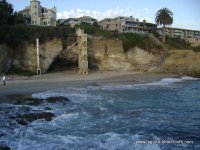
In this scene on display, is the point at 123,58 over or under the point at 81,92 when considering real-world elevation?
over

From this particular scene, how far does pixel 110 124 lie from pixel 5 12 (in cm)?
3845

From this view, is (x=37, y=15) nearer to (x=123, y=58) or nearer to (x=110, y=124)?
(x=123, y=58)

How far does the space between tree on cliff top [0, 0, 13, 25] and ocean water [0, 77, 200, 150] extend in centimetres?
2369

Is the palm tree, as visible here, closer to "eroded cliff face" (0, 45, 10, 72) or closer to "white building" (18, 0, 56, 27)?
"white building" (18, 0, 56, 27)

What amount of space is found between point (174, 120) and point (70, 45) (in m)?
36.3

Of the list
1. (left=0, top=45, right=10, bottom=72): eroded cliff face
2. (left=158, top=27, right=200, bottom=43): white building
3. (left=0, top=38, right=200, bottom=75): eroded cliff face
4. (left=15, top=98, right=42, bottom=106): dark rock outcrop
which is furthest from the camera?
(left=158, top=27, right=200, bottom=43): white building

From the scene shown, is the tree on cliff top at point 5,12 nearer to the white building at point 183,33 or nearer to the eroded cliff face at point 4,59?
the eroded cliff face at point 4,59

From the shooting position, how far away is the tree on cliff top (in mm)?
51556

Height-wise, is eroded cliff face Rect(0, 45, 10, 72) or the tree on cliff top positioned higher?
the tree on cliff top

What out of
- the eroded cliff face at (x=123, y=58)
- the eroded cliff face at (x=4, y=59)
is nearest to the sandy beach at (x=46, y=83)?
the eroded cliff face at (x=4, y=59)

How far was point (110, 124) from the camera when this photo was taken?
2055cm

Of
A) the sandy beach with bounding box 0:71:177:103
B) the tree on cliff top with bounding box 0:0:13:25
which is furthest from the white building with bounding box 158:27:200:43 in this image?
the tree on cliff top with bounding box 0:0:13:25

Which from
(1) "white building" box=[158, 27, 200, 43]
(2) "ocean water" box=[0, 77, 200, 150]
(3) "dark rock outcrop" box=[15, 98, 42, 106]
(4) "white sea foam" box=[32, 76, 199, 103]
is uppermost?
(1) "white building" box=[158, 27, 200, 43]

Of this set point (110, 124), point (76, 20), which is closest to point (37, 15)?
point (76, 20)
